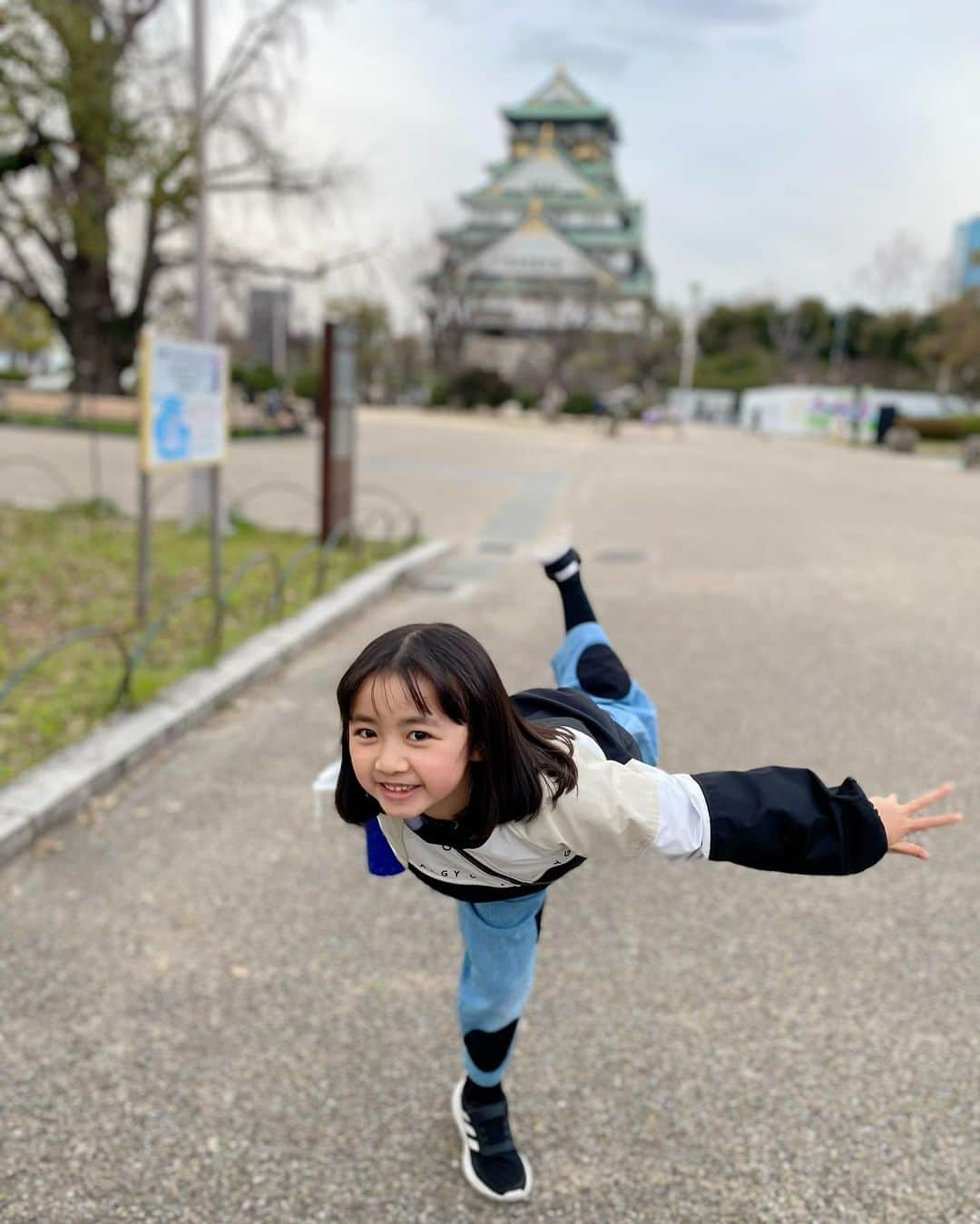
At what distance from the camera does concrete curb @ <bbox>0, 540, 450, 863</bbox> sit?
3.57 m

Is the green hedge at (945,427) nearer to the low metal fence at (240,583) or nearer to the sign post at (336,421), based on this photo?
the low metal fence at (240,583)

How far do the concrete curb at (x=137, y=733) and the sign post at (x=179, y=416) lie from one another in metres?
0.33

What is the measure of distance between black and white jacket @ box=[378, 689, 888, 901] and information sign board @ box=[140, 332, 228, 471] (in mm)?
4776

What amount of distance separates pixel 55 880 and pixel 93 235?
8.10m

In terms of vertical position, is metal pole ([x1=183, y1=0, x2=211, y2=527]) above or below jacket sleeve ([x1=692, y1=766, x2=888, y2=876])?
above

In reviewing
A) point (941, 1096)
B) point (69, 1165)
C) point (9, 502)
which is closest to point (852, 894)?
point (941, 1096)

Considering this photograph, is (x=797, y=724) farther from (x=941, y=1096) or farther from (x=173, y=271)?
(x=173, y=271)

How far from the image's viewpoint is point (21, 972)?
111 inches

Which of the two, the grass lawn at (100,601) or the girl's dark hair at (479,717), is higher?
the girl's dark hair at (479,717)

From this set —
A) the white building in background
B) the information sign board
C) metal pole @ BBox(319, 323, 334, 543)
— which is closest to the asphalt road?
the information sign board

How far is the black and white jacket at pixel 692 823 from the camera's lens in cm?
149

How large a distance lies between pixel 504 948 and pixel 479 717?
680mm

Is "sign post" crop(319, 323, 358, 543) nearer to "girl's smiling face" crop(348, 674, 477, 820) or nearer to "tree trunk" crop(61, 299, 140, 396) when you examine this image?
"girl's smiling face" crop(348, 674, 477, 820)

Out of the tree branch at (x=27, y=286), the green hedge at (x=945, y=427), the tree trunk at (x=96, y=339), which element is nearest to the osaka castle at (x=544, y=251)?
the green hedge at (x=945, y=427)
